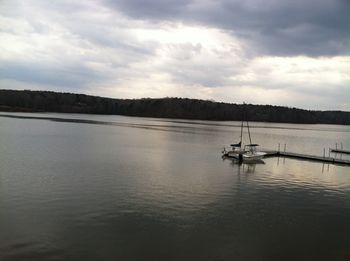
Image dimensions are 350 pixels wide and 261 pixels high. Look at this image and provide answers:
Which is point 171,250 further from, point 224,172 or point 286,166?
point 286,166

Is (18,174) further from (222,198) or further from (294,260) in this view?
(294,260)

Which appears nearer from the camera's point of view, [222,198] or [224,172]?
[222,198]

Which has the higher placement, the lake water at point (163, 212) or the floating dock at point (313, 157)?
the floating dock at point (313, 157)

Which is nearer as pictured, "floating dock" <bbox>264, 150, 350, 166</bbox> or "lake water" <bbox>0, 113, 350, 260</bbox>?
"lake water" <bbox>0, 113, 350, 260</bbox>

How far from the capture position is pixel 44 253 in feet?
50.1

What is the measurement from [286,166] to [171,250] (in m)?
32.7

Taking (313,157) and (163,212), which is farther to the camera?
(313,157)

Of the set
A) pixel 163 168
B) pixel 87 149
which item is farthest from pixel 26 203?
pixel 87 149

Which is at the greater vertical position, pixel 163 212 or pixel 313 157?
pixel 313 157

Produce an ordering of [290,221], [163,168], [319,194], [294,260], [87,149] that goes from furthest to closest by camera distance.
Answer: [87,149], [163,168], [319,194], [290,221], [294,260]

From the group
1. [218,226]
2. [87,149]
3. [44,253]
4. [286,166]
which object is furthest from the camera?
[87,149]

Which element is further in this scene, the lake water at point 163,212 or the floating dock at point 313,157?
the floating dock at point 313,157

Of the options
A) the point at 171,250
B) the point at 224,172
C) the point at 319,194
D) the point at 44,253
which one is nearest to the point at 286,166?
the point at 224,172

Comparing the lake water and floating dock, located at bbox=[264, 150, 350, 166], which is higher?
floating dock, located at bbox=[264, 150, 350, 166]
